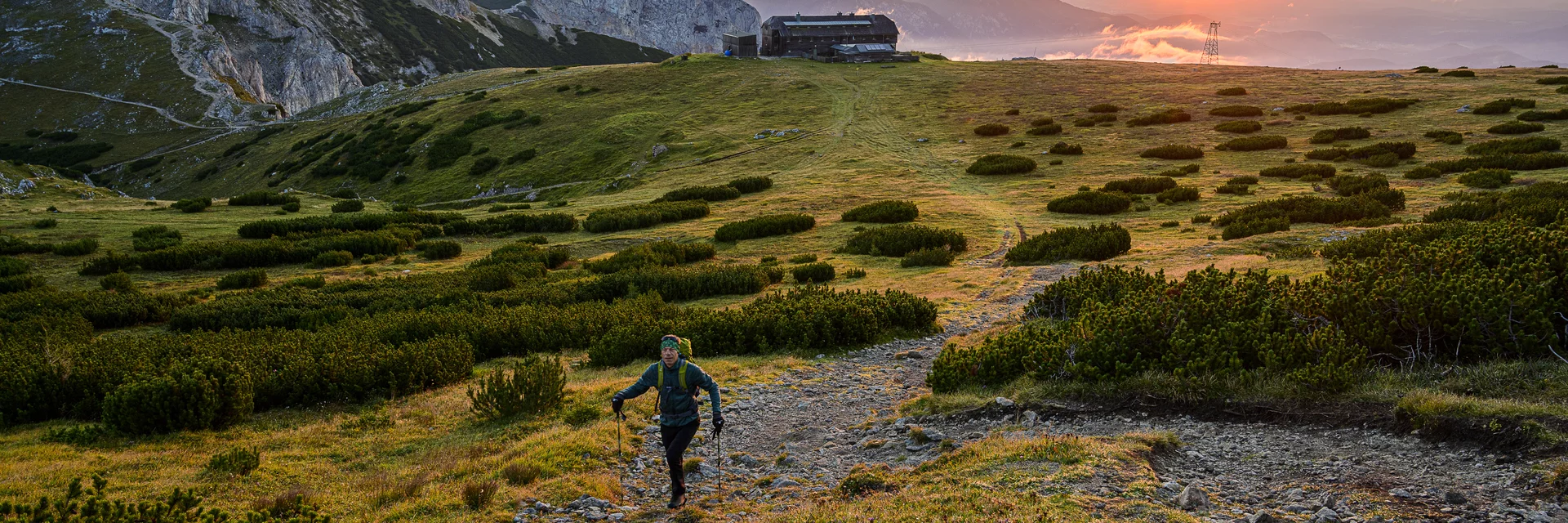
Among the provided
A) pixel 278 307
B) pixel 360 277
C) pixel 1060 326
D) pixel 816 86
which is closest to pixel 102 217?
pixel 360 277

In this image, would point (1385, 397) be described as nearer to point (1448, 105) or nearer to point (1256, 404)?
point (1256, 404)

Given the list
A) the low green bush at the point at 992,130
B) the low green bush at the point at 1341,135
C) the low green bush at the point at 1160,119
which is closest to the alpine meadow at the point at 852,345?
the low green bush at the point at 1341,135

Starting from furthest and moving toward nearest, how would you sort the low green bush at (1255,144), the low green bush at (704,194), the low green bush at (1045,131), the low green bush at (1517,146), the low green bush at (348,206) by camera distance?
the low green bush at (1045,131) → the low green bush at (348,206) → the low green bush at (704,194) → the low green bush at (1255,144) → the low green bush at (1517,146)

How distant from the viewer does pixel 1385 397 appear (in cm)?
749

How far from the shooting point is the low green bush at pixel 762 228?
27391 millimetres

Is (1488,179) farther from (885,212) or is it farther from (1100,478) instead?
(1100,478)

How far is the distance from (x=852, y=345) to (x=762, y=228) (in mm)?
13841

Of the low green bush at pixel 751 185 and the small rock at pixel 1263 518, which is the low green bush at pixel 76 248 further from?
the small rock at pixel 1263 518

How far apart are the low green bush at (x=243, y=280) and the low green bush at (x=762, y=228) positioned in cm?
1420

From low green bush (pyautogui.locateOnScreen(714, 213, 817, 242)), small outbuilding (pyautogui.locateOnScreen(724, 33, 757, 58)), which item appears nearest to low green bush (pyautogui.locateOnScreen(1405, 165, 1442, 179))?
low green bush (pyautogui.locateOnScreen(714, 213, 817, 242))

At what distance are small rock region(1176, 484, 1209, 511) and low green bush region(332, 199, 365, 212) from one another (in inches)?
1622

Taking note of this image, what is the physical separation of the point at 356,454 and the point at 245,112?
4002 inches

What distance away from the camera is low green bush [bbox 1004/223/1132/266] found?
20.5 m

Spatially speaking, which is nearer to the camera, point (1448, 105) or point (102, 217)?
point (102, 217)
